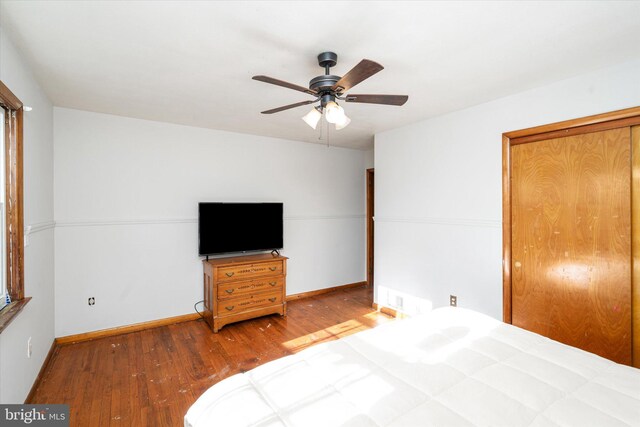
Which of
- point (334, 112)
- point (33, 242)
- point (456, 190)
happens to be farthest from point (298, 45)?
point (33, 242)

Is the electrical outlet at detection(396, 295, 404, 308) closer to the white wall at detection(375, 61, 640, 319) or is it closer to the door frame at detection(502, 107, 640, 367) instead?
the white wall at detection(375, 61, 640, 319)

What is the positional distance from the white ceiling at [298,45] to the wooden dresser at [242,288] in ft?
5.96

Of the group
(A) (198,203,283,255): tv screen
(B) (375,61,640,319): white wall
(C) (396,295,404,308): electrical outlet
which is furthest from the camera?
(C) (396,295,404,308): electrical outlet

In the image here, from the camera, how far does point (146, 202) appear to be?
3479 millimetres

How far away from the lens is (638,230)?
2.17 m

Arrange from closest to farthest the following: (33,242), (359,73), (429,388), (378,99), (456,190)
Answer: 1. (429,388)
2. (359,73)
3. (378,99)
4. (33,242)
5. (456,190)

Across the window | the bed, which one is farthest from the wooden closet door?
the window

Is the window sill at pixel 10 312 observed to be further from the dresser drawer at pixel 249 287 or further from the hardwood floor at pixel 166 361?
the dresser drawer at pixel 249 287

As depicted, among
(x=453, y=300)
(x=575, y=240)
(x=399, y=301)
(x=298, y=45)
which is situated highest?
(x=298, y=45)

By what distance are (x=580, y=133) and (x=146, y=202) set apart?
422 cm

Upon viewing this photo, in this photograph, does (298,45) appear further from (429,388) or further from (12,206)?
(12,206)

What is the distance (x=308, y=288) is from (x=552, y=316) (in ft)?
9.87

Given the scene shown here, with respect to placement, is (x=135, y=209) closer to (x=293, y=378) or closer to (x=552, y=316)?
(x=293, y=378)

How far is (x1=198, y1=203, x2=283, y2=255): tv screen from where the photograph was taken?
11.9 ft
